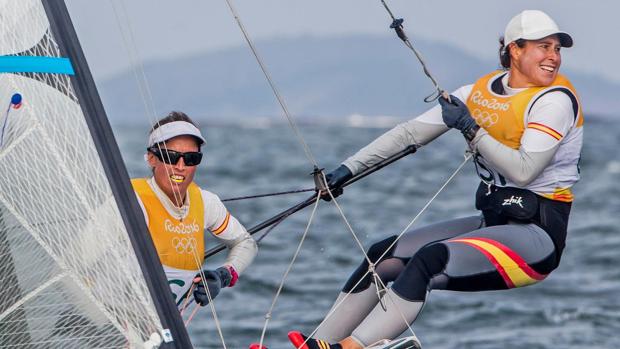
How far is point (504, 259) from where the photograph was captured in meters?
4.53

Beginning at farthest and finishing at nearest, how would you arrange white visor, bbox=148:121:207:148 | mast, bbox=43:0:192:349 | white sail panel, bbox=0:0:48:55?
white visor, bbox=148:121:207:148 < white sail panel, bbox=0:0:48:55 < mast, bbox=43:0:192:349

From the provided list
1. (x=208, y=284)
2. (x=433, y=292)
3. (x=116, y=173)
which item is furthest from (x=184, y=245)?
(x=433, y=292)

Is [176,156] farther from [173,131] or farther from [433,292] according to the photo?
[433,292]

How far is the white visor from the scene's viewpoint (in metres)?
4.37

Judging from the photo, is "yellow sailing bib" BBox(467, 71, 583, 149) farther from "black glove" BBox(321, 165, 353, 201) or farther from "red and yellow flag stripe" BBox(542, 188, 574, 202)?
"black glove" BBox(321, 165, 353, 201)

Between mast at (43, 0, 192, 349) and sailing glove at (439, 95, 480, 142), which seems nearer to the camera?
mast at (43, 0, 192, 349)

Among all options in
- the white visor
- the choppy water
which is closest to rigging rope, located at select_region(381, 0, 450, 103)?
the white visor

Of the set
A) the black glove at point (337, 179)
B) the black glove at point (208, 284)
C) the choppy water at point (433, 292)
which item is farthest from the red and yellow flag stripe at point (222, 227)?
the choppy water at point (433, 292)

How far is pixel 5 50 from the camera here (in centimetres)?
401

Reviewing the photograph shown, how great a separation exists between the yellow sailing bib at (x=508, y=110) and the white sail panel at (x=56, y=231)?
158cm

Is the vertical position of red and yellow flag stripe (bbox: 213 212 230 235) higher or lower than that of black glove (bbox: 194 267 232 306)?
higher

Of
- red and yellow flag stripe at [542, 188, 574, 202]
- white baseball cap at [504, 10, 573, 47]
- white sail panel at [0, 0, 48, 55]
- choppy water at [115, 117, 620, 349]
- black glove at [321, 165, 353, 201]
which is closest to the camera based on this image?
white sail panel at [0, 0, 48, 55]

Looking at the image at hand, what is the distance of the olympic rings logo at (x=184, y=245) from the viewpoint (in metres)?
4.54

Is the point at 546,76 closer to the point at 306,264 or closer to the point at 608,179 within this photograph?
the point at 306,264
